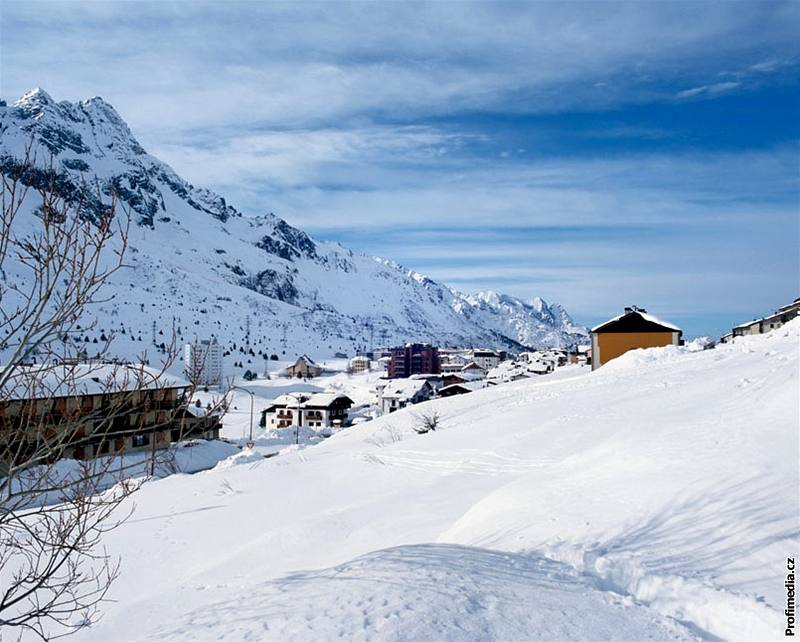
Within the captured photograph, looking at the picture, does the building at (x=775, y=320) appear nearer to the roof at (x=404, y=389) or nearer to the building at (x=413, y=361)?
the roof at (x=404, y=389)

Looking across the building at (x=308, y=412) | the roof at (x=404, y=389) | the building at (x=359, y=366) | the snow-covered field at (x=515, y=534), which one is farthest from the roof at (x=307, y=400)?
the building at (x=359, y=366)

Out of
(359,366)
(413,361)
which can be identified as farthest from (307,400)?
(359,366)

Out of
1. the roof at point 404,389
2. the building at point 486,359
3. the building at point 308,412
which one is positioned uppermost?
the building at point 486,359

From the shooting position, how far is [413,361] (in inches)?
5979

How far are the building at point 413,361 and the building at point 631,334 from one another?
106823 mm

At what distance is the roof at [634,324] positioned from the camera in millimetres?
39969

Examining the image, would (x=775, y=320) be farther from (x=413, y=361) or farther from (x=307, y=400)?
(x=413, y=361)

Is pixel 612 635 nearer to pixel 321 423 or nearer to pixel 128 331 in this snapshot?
pixel 321 423

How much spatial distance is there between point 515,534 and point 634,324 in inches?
1372

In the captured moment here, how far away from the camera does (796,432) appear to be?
33.8 ft

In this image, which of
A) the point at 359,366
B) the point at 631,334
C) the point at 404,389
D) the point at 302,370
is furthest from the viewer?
the point at 359,366

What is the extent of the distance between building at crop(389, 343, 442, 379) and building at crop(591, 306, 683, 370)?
350ft

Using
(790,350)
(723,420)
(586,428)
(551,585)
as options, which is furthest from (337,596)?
(790,350)

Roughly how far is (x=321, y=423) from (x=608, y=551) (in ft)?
194
